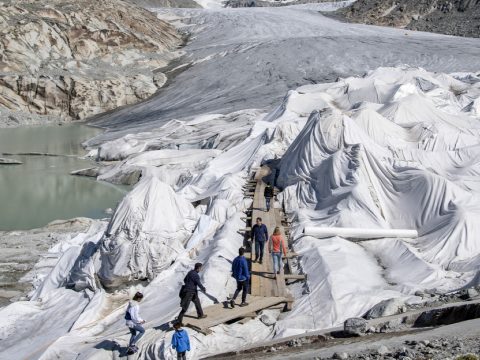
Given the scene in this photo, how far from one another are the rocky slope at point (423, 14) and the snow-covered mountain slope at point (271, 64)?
8.89m

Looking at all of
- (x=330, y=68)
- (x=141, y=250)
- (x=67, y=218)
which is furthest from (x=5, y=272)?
(x=330, y=68)

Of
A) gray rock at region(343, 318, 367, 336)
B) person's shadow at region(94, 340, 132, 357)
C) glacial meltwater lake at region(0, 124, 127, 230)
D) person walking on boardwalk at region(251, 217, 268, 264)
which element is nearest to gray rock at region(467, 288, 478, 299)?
Answer: gray rock at region(343, 318, 367, 336)

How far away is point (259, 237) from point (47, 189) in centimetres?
2111

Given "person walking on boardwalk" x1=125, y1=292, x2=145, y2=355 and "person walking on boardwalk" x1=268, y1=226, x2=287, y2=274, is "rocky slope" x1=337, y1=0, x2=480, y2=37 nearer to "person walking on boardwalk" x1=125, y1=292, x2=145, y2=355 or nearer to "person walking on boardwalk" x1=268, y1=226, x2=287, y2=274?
"person walking on boardwalk" x1=268, y1=226, x2=287, y2=274


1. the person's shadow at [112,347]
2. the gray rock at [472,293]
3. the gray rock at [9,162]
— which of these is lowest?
the gray rock at [9,162]

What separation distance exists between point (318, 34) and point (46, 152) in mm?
41083

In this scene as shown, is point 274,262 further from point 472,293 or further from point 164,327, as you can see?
point 472,293

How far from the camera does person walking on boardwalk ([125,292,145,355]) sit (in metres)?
11.6

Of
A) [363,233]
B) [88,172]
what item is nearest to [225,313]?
[363,233]

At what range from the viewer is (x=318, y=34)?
73.6 m

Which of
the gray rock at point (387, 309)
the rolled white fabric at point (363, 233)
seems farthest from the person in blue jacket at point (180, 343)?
the rolled white fabric at point (363, 233)

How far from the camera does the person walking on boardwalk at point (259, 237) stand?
15188 mm

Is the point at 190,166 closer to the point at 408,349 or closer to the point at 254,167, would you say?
the point at 254,167

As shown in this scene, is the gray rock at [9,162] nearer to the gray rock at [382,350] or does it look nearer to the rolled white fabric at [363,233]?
the rolled white fabric at [363,233]
